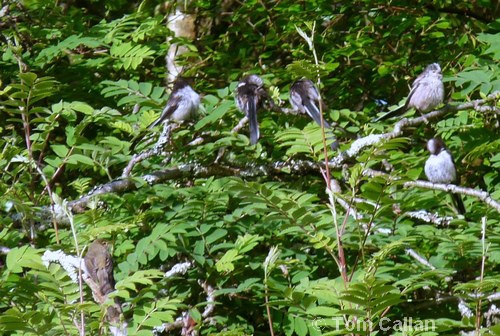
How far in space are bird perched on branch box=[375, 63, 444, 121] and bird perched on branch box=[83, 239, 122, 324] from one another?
2675 millimetres

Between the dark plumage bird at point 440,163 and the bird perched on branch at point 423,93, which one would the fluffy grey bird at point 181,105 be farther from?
the dark plumage bird at point 440,163

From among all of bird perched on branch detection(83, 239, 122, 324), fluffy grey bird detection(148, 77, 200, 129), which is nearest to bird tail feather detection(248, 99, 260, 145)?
fluffy grey bird detection(148, 77, 200, 129)

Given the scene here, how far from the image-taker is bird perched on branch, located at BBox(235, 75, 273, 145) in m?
5.18

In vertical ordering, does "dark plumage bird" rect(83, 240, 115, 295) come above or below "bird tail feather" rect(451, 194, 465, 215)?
above

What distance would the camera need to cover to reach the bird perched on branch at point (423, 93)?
239 inches

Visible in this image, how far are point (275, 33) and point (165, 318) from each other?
4391 mm

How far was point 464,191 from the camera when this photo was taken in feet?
15.3

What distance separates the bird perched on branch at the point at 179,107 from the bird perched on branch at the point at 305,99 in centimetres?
70

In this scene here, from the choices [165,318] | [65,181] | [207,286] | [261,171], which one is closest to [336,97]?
[261,171]

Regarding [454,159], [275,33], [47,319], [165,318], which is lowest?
[454,159]

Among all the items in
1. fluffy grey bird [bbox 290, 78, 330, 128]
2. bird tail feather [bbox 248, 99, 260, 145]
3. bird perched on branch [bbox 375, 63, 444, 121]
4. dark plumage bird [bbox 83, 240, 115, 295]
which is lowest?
bird perched on branch [bbox 375, 63, 444, 121]

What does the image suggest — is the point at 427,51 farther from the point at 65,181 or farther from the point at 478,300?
the point at 478,300

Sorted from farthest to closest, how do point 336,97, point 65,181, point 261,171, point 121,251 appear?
1. point 336,97
2. point 65,181
3. point 261,171
4. point 121,251

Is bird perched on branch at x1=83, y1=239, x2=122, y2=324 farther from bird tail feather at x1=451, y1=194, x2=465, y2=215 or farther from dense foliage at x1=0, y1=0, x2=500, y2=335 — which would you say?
bird tail feather at x1=451, y1=194, x2=465, y2=215
